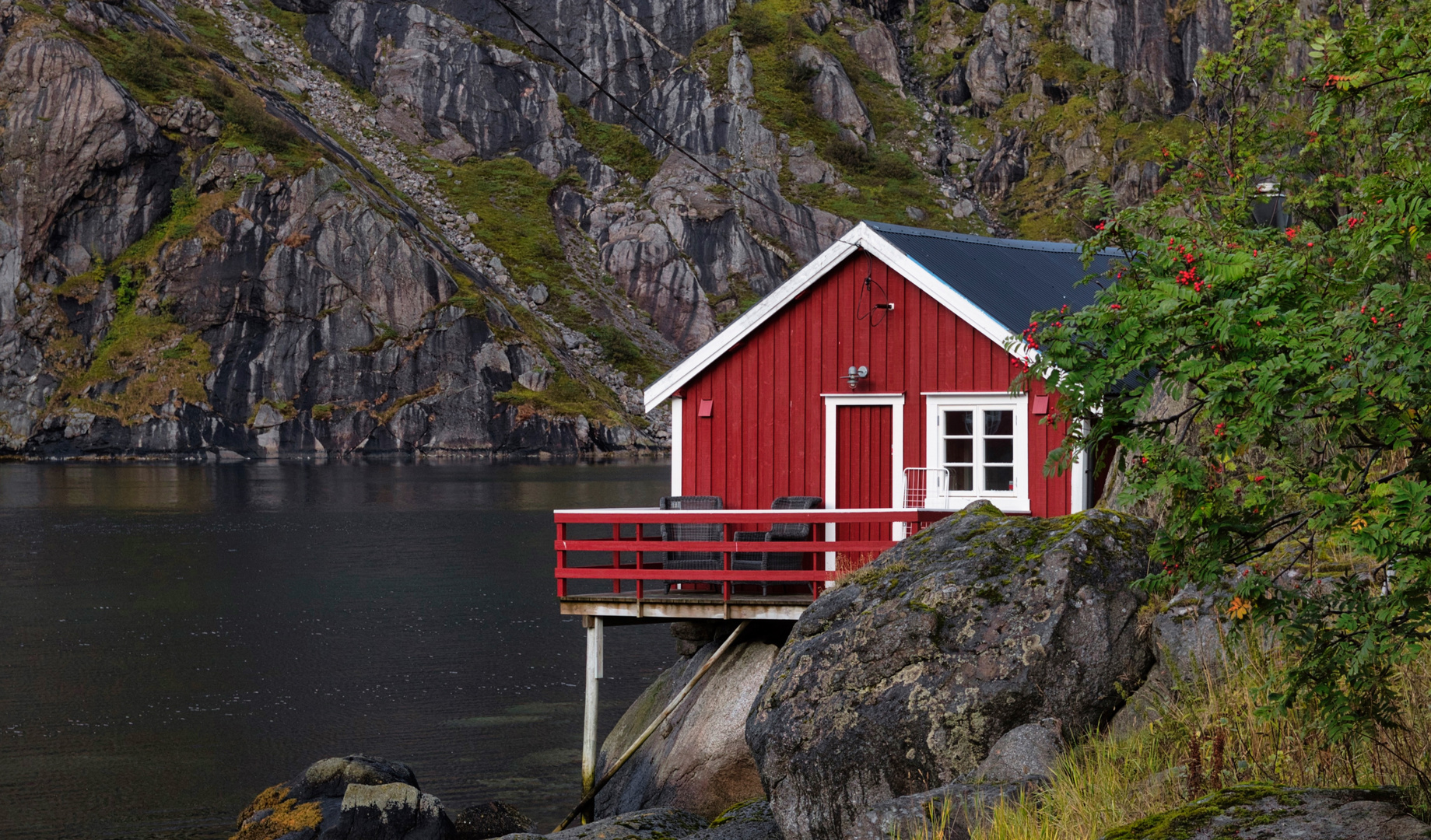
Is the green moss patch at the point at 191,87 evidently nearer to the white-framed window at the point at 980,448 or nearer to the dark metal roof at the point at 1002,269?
the dark metal roof at the point at 1002,269

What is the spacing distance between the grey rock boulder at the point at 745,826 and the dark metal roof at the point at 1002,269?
7.40 metres

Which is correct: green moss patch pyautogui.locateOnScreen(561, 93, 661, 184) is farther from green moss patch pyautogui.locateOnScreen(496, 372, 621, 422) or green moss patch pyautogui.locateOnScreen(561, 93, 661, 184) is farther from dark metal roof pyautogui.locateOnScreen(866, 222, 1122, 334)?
dark metal roof pyautogui.locateOnScreen(866, 222, 1122, 334)

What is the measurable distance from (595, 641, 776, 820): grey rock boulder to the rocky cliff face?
9608cm

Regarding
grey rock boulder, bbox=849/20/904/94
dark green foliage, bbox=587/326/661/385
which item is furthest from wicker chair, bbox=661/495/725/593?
grey rock boulder, bbox=849/20/904/94

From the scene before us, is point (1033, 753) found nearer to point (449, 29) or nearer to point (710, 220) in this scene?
point (710, 220)

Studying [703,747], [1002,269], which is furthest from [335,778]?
[1002,269]

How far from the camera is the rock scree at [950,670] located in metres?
10.3

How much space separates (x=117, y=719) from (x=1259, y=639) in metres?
24.3

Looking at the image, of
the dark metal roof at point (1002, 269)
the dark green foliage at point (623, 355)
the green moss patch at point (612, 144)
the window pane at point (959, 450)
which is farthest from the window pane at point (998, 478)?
the green moss patch at point (612, 144)

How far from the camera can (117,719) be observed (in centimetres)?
2658

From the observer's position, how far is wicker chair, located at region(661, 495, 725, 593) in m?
17.6

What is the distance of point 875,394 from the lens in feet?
60.6

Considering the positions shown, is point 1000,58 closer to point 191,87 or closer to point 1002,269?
point 191,87

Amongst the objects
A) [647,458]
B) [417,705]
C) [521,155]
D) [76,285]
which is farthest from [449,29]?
[417,705]
